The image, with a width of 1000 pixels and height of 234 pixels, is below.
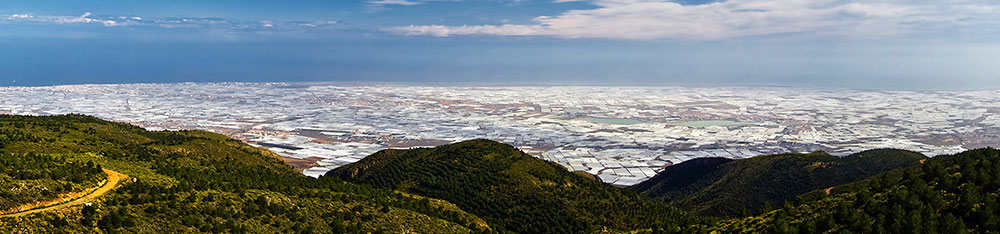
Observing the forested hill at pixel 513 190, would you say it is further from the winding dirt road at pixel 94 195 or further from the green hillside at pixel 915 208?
the winding dirt road at pixel 94 195

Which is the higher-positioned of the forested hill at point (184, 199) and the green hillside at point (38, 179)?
the green hillside at point (38, 179)

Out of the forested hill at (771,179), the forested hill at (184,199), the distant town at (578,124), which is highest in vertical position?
the forested hill at (184,199)

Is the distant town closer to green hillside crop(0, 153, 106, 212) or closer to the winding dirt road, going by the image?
the winding dirt road

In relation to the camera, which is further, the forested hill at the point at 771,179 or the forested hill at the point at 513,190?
the forested hill at the point at 771,179

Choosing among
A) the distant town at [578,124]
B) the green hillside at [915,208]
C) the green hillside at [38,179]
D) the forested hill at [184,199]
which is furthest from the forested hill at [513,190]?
the distant town at [578,124]

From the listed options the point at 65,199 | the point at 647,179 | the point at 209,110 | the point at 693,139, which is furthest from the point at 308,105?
the point at 65,199

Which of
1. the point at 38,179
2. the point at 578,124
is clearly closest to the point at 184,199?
the point at 38,179

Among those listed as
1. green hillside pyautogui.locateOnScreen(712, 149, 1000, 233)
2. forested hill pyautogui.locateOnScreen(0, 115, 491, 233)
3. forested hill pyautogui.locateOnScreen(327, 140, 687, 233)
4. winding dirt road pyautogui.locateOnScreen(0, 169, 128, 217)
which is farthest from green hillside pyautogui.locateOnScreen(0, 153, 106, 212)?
green hillside pyautogui.locateOnScreen(712, 149, 1000, 233)
